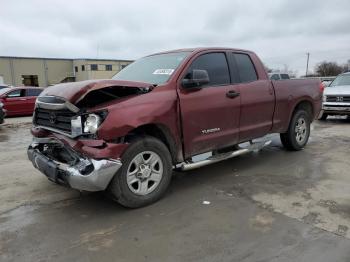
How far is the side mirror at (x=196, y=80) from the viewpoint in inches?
181

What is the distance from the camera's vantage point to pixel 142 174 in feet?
14.0

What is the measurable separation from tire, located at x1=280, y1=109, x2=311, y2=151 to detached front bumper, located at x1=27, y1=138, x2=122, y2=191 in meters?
4.04

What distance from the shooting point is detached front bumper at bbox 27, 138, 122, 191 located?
382cm

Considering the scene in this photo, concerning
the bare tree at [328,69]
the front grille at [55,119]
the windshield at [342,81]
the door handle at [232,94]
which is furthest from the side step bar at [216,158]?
the bare tree at [328,69]

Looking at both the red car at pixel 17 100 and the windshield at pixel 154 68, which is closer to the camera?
the windshield at pixel 154 68


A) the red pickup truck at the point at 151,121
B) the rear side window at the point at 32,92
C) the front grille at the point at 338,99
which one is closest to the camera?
the red pickup truck at the point at 151,121

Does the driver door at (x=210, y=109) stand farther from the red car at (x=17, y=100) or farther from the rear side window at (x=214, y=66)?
the red car at (x=17, y=100)

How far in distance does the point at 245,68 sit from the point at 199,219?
9.30 feet

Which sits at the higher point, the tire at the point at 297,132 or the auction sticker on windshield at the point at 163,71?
the auction sticker on windshield at the point at 163,71

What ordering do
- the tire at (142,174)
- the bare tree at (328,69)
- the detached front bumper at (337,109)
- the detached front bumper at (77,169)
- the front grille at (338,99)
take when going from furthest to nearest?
the bare tree at (328,69)
the front grille at (338,99)
the detached front bumper at (337,109)
the tire at (142,174)
the detached front bumper at (77,169)

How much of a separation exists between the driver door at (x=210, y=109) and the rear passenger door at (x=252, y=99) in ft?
0.61

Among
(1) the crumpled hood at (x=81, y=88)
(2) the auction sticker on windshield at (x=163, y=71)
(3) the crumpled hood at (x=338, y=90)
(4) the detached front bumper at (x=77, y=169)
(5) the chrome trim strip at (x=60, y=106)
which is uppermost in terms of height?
(2) the auction sticker on windshield at (x=163, y=71)

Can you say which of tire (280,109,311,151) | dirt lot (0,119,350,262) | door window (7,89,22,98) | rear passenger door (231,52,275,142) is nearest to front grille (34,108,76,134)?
dirt lot (0,119,350,262)

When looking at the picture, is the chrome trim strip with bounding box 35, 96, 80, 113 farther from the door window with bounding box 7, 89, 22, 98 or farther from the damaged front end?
the door window with bounding box 7, 89, 22, 98
